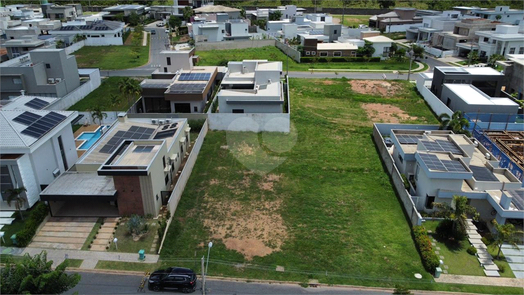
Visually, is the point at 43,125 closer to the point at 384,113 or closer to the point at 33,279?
the point at 33,279

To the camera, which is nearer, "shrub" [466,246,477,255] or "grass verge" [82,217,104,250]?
"shrub" [466,246,477,255]

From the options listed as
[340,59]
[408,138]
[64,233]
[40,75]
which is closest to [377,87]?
[340,59]

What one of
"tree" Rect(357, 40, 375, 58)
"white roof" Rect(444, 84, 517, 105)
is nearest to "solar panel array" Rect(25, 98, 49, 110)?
"white roof" Rect(444, 84, 517, 105)

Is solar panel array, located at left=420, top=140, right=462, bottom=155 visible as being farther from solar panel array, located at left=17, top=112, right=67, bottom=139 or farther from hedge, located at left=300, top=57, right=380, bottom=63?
hedge, located at left=300, top=57, right=380, bottom=63

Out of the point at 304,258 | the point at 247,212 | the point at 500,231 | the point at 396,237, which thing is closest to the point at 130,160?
the point at 247,212

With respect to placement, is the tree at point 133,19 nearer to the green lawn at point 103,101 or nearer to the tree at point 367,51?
the green lawn at point 103,101

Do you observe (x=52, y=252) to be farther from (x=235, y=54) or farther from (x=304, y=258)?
(x=235, y=54)
